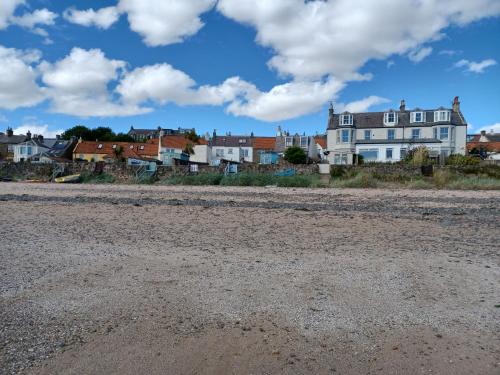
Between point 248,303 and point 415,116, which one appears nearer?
point 248,303

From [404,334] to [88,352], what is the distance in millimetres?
2854

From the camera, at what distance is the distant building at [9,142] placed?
83750 millimetres

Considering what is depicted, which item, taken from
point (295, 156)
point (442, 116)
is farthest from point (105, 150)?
point (442, 116)

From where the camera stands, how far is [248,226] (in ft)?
33.8

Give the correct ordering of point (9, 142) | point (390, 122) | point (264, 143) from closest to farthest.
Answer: point (390, 122)
point (264, 143)
point (9, 142)

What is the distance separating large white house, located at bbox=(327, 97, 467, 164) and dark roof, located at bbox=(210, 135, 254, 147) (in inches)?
891

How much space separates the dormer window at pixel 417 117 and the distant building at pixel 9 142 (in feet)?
243

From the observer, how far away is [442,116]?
46719mm

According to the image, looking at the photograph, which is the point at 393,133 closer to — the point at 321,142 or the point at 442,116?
the point at 442,116

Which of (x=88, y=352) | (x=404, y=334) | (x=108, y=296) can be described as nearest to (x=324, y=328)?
(x=404, y=334)

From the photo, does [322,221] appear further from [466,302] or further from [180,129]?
[180,129]

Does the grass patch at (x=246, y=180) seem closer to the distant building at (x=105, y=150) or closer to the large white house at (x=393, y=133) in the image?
the large white house at (x=393, y=133)

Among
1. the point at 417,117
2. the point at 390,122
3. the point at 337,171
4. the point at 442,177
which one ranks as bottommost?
the point at 442,177

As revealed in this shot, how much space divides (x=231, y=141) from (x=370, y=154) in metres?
29.3
